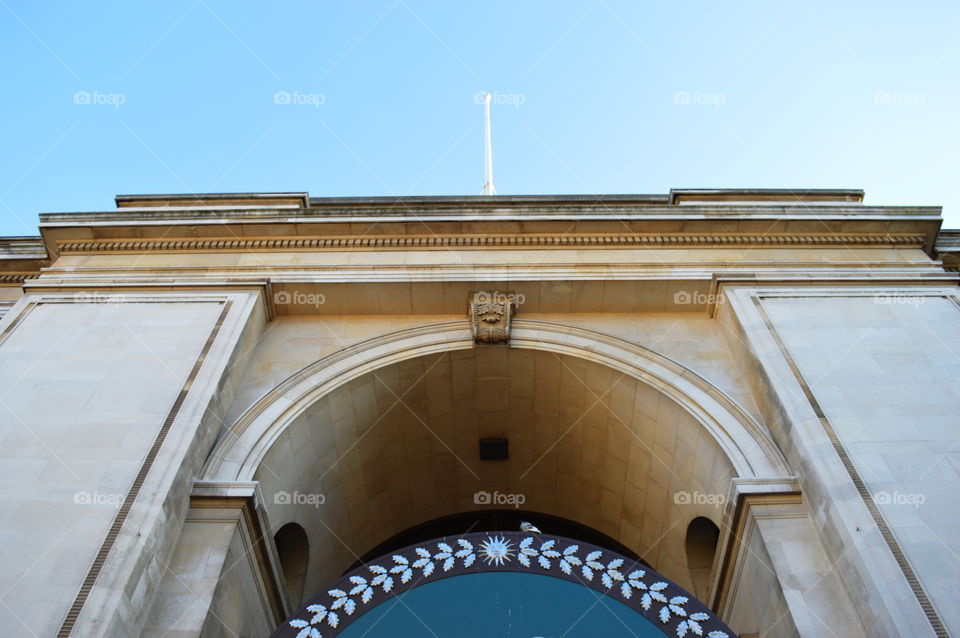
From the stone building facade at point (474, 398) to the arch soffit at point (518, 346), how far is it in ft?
0.17

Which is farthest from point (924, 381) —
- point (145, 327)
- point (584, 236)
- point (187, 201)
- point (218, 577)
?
point (187, 201)

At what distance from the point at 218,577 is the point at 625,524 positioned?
7.87 m

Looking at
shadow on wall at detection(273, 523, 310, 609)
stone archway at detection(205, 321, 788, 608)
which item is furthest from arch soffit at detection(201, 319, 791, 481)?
shadow on wall at detection(273, 523, 310, 609)

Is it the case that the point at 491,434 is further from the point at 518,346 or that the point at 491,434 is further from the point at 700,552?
the point at 700,552

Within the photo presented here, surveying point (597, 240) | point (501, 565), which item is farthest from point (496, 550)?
point (597, 240)

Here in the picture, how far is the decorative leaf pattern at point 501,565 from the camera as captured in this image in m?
7.48

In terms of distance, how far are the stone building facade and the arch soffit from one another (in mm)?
52

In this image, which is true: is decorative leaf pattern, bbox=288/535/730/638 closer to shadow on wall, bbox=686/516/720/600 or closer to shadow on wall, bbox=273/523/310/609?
shadow on wall, bbox=273/523/310/609

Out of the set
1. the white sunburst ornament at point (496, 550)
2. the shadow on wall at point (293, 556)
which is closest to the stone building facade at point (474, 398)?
the shadow on wall at point (293, 556)

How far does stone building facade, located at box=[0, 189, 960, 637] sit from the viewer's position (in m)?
8.88

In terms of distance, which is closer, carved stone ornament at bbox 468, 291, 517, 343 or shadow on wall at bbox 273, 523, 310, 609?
shadow on wall at bbox 273, 523, 310, 609

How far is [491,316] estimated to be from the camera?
1318cm

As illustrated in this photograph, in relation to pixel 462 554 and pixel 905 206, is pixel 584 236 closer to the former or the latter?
pixel 905 206

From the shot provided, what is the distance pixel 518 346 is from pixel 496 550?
18.3 feet
